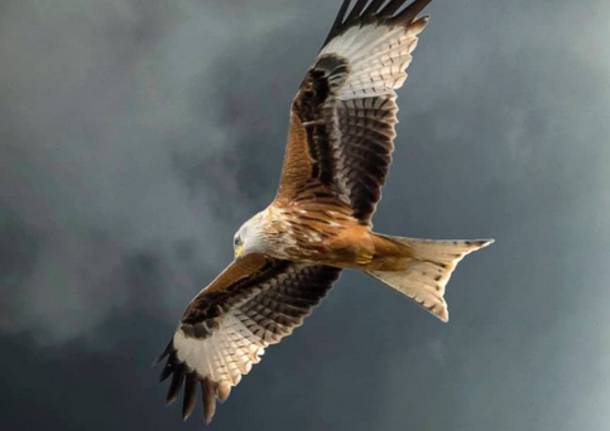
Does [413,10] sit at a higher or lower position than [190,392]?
higher

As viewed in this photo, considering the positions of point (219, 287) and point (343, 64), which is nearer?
point (343, 64)

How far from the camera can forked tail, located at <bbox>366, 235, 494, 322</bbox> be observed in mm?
6477

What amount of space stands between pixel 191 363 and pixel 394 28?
302 centimetres

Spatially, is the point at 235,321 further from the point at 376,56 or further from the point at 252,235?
the point at 376,56

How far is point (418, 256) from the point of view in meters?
6.54

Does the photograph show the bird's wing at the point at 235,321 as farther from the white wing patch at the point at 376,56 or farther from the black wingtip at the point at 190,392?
the white wing patch at the point at 376,56

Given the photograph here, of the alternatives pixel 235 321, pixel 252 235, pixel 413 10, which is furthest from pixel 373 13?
pixel 235 321

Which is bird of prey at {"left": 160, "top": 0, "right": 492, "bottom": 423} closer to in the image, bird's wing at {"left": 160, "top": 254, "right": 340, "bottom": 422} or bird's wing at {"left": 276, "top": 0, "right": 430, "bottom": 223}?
bird's wing at {"left": 276, "top": 0, "right": 430, "bottom": 223}

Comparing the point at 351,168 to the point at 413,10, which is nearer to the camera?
the point at 413,10

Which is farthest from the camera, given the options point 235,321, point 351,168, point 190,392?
point 190,392

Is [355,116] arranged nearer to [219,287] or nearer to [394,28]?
[394,28]

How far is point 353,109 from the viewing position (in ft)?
21.4

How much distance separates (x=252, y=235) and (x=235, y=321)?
1.21 meters

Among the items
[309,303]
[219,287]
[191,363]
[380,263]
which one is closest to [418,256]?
[380,263]
